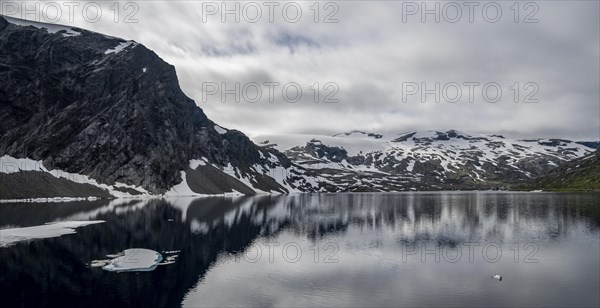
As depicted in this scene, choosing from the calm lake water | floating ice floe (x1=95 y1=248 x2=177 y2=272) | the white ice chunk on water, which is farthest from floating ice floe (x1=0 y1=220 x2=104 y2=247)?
the white ice chunk on water

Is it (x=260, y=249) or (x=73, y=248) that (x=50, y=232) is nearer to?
(x=73, y=248)

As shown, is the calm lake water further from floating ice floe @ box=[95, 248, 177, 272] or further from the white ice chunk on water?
the white ice chunk on water

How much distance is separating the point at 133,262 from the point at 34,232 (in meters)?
35.1

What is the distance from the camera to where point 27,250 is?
61.2m

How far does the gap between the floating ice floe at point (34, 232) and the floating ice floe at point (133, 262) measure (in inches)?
852

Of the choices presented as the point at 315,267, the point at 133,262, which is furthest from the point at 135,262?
the point at 315,267

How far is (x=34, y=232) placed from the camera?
7488 centimetres

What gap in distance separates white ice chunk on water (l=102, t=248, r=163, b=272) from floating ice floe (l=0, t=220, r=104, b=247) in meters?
23.9

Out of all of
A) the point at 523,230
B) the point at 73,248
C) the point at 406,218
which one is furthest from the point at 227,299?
the point at 406,218

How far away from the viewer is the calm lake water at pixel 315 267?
39438 mm

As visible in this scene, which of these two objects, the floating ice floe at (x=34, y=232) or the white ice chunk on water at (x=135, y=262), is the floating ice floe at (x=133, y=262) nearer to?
the white ice chunk on water at (x=135, y=262)

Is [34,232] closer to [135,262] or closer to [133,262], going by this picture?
[133,262]

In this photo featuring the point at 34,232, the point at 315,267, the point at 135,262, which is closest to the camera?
the point at 135,262

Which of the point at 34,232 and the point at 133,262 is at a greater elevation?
the point at 34,232
